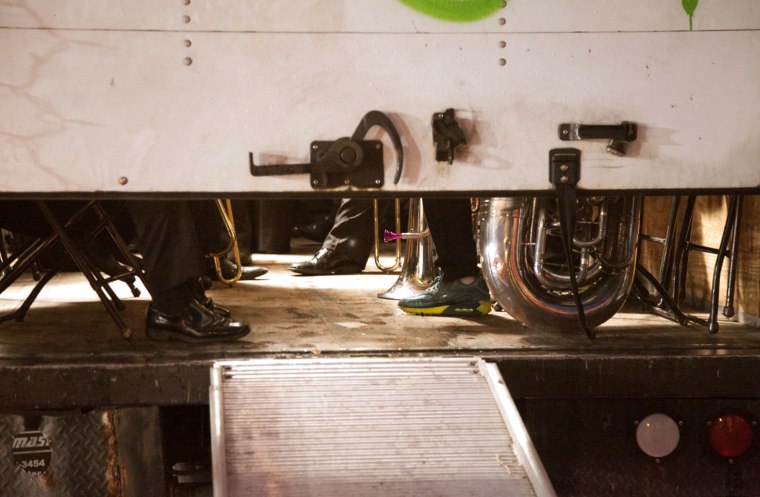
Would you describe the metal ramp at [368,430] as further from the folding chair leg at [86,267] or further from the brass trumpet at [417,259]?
the brass trumpet at [417,259]

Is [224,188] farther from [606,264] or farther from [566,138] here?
[606,264]

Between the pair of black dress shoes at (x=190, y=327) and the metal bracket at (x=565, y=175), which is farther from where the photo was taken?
the pair of black dress shoes at (x=190, y=327)

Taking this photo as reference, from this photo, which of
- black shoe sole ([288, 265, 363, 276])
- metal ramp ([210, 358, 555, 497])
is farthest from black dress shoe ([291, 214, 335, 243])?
metal ramp ([210, 358, 555, 497])

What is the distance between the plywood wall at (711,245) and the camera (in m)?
2.45

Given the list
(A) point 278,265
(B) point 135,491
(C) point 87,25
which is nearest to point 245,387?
(B) point 135,491

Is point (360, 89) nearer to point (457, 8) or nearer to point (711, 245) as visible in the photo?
point (457, 8)

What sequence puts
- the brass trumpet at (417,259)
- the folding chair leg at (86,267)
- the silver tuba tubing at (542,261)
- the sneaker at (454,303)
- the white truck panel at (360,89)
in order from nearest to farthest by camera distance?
the white truck panel at (360,89) < the folding chair leg at (86,267) < the silver tuba tubing at (542,261) < the sneaker at (454,303) < the brass trumpet at (417,259)

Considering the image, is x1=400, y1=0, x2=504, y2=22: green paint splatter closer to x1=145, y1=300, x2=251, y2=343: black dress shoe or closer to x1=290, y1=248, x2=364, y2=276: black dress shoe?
x1=145, y1=300, x2=251, y2=343: black dress shoe

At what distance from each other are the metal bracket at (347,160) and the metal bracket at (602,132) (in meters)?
0.43

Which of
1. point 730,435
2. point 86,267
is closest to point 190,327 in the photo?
point 86,267

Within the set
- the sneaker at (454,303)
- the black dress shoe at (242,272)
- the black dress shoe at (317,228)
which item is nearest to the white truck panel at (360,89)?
the sneaker at (454,303)

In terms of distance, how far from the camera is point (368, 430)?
176 cm

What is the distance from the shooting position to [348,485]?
63.8 inches

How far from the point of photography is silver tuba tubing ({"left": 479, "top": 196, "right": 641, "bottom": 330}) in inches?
91.5
